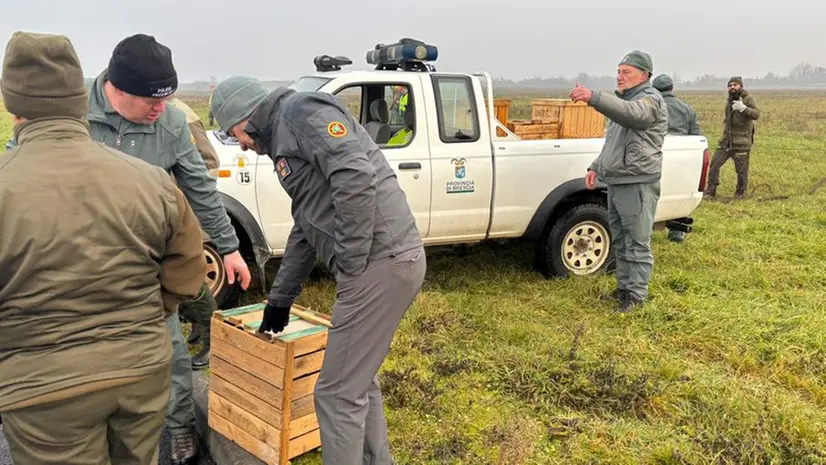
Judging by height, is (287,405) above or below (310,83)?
below

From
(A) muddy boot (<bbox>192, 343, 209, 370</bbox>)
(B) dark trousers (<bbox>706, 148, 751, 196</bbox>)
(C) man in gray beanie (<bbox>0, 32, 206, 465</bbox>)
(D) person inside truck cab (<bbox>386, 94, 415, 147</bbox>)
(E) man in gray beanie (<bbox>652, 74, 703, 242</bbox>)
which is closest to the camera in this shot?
(C) man in gray beanie (<bbox>0, 32, 206, 465</bbox>)

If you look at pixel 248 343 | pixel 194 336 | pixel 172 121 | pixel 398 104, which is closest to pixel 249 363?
pixel 248 343

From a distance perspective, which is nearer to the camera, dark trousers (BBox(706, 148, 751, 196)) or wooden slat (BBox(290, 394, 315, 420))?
wooden slat (BBox(290, 394, 315, 420))

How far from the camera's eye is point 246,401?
3088 millimetres

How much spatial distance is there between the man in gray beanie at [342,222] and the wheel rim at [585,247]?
3941 millimetres

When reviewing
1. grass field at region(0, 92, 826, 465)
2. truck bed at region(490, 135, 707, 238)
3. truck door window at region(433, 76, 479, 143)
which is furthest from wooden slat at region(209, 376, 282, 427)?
truck bed at region(490, 135, 707, 238)

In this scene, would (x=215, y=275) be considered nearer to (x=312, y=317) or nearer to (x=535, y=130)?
(x=312, y=317)

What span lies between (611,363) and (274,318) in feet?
7.66

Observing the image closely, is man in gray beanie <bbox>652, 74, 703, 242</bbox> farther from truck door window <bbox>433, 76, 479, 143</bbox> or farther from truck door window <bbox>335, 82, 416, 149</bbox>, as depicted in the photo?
truck door window <bbox>335, 82, 416, 149</bbox>

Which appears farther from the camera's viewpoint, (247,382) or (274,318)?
(247,382)

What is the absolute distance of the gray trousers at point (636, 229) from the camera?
5.35 metres

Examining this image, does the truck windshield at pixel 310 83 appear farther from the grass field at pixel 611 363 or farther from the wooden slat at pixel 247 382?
the wooden slat at pixel 247 382

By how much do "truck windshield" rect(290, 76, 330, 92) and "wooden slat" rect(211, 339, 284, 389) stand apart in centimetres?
276

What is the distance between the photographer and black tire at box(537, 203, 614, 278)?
6176mm
